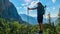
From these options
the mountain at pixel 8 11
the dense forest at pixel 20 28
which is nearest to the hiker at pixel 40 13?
the dense forest at pixel 20 28

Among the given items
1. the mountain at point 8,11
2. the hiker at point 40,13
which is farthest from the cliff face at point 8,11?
the hiker at point 40,13

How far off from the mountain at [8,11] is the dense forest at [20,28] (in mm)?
49

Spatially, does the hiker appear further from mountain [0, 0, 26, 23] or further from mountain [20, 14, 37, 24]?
mountain [0, 0, 26, 23]

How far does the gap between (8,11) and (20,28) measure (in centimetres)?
28

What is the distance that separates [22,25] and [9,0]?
381 millimetres

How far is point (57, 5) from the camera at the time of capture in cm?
285

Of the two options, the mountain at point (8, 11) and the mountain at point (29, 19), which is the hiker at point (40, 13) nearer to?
the mountain at point (29, 19)

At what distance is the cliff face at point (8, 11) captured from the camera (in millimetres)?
2898

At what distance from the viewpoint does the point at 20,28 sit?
288 cm

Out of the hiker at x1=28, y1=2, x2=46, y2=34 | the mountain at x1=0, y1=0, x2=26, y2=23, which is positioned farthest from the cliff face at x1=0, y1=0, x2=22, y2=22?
the hiker at x1=28, y1=2, x2=46, y2=34

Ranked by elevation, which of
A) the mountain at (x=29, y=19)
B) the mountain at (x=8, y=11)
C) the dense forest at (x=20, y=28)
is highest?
the mountain at (x=8, y=11)

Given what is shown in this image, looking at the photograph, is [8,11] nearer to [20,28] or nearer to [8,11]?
[8,11]

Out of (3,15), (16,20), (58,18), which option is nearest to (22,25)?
(16,20)

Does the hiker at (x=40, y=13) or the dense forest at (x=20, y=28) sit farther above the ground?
the hiker at (x=40, y=13)
